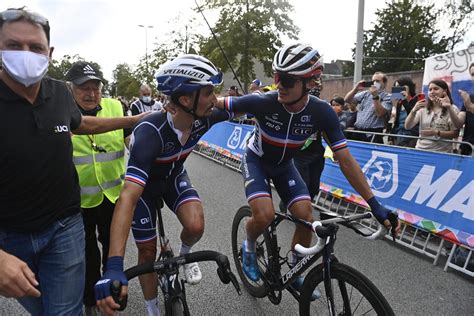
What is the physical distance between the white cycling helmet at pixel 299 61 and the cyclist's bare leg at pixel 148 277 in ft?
5.31

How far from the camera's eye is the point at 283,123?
312 cm

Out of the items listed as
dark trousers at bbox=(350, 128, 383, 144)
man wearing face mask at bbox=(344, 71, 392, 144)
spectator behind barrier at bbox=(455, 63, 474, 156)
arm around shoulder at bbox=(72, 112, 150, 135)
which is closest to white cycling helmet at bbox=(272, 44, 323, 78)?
arm around shoulder at bbox=(72, 112, 150, 135)

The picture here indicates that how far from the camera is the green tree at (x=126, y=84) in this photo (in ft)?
166

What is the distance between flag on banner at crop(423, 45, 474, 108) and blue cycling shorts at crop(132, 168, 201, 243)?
31.0 feet

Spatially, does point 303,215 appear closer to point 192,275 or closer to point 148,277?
point 192,275

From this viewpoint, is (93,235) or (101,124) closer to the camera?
(101,124)

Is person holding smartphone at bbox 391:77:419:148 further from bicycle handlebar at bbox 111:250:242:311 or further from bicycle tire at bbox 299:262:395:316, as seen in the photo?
bicycle handlebar at bbox 111:250:242:311

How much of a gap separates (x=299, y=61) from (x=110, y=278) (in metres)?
1.98

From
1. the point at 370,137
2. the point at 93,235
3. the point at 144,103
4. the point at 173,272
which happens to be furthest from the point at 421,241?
the point at 144,103

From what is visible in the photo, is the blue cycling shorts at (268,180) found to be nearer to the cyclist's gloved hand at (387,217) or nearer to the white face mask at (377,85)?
the cyclist's gloved hand at (387,217)

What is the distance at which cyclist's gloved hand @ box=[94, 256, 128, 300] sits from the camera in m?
1.51

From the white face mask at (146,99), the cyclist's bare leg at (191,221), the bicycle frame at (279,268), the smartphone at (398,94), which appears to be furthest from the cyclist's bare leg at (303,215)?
the white face mask at (146,99)

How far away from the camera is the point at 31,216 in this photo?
1.69 meters

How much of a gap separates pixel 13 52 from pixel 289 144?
217 centimetres
